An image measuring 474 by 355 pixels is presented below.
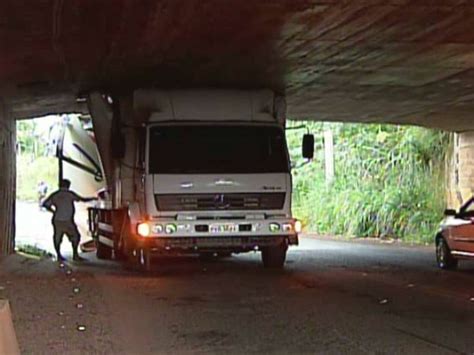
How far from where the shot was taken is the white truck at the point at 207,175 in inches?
667

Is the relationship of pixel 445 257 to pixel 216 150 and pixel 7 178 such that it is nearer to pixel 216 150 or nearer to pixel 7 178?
pixel 216 150

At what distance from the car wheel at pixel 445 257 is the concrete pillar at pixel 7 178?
962cm

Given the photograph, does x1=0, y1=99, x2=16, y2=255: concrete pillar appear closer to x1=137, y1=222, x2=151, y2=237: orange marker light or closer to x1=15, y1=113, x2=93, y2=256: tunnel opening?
x1=15, y1=113, x2=93, y2=256: tunnel opening

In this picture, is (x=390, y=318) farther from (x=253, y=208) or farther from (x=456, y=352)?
(x=253, y=208)

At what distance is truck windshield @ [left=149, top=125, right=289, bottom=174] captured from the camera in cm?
1702

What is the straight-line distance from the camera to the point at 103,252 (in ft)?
72.7

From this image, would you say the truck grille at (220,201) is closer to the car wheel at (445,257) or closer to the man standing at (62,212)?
the car wheel at (445,257)

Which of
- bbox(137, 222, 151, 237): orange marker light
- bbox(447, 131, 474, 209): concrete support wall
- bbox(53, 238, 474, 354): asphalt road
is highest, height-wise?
bbox(447, 131, 474, 209): concrete support wall

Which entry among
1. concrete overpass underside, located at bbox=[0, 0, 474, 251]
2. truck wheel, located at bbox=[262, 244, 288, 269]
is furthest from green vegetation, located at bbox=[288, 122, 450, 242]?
truck wheel, located at bbox=[262, 244, 288, 269]

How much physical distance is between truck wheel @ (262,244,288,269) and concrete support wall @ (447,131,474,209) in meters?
13.2

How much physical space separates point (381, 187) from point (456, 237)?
17499 mm

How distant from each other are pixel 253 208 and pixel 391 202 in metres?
17.3

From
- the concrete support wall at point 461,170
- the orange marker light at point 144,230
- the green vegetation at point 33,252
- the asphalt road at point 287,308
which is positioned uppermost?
the concrete support wall at point 461,170

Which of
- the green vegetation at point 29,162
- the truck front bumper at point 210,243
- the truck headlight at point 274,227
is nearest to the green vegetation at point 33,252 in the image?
the truck front bumper at point 210,243
